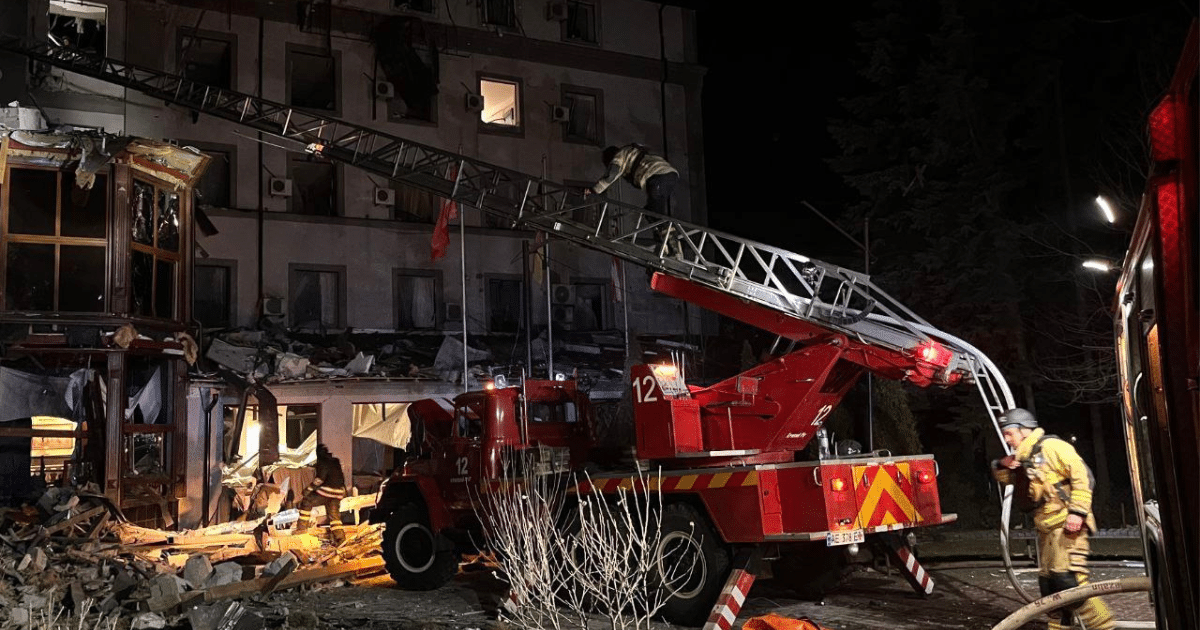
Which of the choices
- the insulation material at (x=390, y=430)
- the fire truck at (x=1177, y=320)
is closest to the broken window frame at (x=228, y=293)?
the insulation material at (x=390, y=430)

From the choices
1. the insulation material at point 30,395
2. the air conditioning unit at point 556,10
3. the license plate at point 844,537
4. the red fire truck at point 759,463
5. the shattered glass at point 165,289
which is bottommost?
the license plate at point 844,537

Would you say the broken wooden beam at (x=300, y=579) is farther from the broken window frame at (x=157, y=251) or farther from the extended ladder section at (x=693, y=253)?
the broken window frame at (x=157, y=251)

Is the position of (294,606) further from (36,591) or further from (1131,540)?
(1131,540)

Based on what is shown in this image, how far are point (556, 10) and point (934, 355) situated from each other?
21573 mm

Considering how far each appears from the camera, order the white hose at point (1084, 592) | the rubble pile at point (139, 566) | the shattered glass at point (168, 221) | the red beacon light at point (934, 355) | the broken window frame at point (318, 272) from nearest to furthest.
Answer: the white hose at point (1084, 592) → the red beacon light at point (934, 355) → the rubble pile at point (139, 566) → the shattered glass at point (168, 221) → the broken window frame at point (318, 272)

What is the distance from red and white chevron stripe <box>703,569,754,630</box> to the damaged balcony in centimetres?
1199

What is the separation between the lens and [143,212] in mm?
17859

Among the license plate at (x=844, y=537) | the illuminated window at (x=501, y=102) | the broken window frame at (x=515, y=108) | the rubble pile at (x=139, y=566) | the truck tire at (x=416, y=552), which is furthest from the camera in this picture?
the illuminated window at (x=501, y=102)

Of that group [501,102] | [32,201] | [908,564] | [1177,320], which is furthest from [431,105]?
[1177,320]

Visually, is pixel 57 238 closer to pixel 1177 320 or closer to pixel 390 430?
pixel 390 430

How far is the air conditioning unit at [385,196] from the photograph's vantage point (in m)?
25.8

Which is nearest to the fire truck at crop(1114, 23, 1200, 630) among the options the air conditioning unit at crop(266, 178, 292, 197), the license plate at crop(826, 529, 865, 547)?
the license plate at crop(826, 529, 865, 547)

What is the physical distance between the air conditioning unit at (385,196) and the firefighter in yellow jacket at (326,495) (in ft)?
30.3

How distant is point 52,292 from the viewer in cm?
1669
